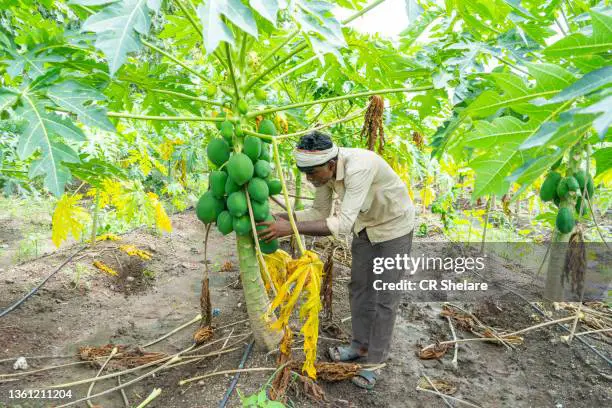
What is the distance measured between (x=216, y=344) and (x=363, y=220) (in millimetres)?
1396

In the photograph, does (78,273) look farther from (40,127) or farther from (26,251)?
(40,127)

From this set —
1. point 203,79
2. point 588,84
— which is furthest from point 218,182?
point 588,84

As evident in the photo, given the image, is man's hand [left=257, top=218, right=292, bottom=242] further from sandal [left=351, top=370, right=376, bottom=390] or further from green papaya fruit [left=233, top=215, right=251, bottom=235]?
sandal [left=351, top=370, right=376, bottom=390]

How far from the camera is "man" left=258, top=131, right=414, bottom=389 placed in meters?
2.48

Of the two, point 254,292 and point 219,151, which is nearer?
point 219,151

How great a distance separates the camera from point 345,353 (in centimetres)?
302

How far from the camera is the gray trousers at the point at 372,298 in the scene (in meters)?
2.77

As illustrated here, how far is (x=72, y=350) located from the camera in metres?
3.07

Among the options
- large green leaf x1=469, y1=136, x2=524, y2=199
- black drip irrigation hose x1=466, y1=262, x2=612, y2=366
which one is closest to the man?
large green leaf x1=469, y1=136, x2=524, y2=199

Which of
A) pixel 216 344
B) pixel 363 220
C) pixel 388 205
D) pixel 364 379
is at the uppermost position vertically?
pixel 388 205

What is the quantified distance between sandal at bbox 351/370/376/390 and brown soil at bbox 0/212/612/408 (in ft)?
0.13

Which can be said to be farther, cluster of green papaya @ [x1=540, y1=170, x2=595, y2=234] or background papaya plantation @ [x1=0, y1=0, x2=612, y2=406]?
cluster of green papaya @ [x1=540, y1=170, x2=595, y2=234]

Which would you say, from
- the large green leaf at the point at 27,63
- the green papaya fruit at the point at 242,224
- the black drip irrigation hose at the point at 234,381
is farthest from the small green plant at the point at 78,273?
the large green leaf at the point at 27,63

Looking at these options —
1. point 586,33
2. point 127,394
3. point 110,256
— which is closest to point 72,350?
point 127,394
